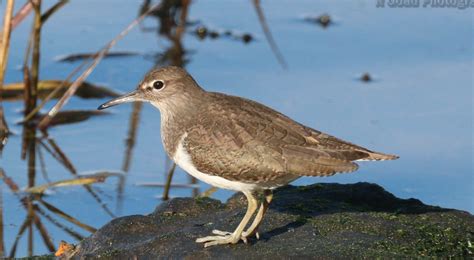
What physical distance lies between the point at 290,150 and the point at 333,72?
14.5ft

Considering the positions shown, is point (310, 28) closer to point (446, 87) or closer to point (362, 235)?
point (446, 87)

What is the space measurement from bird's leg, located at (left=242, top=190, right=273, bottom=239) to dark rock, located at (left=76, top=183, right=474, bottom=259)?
2.9 inches

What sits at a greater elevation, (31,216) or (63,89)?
(63,89)

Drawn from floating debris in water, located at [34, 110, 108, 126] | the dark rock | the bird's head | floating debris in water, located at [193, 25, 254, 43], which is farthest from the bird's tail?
floating debris in water, located at [193, 25, 254, 43]

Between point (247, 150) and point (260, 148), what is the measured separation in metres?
0.09

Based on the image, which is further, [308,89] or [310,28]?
[310,28]

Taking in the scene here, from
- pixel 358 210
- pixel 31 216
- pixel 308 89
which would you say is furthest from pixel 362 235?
pixel 308 89

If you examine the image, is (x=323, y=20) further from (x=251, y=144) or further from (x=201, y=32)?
(x=251, y=144)

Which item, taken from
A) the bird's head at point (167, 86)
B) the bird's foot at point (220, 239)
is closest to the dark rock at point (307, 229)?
the bird's foot at point (220, 239)

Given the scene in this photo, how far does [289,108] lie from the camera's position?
A: 34.9ft

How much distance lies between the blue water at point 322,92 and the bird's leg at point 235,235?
1883mm

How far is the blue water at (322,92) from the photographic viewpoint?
31.3 ft

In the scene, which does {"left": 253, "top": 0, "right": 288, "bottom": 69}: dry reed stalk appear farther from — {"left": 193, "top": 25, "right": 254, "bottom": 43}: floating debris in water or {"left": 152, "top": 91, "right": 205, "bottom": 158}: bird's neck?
{"left": 152, "top": 91, "right": 205, "bottom": 158}: bird's neck

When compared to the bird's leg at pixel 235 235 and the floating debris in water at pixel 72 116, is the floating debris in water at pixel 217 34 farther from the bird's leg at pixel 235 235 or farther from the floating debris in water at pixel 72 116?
the bird's leg at pixel 235 235
